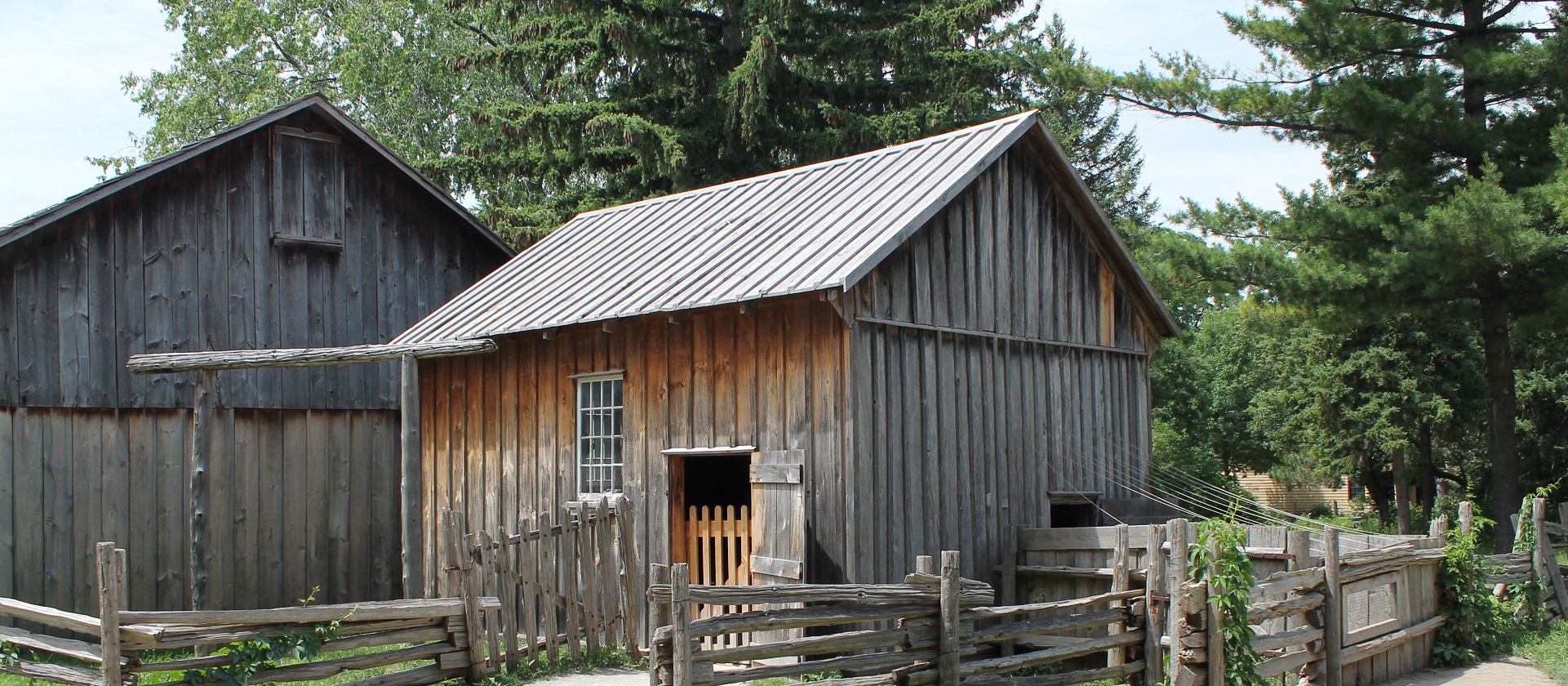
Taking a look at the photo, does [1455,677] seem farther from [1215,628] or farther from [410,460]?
[410,460]

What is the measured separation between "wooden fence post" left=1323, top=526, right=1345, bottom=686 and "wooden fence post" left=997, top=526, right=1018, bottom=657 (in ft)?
9.54

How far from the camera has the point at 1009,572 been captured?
41.3 feet

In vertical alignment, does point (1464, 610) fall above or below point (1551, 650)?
above

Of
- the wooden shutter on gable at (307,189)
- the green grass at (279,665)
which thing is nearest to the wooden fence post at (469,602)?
the green grass at (279,665)

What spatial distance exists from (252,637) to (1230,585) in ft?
23.3

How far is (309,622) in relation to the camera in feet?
30.0

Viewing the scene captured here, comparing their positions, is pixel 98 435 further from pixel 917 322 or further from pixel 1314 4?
pixel 1314 4

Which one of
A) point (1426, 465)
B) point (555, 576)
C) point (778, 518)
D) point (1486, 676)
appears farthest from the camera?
point (1426, 465)

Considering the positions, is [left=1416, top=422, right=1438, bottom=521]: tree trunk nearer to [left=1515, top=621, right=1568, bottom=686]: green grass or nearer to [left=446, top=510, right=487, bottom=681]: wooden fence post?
[left=1515, top=621, right=1568, bottom=686]: green grass

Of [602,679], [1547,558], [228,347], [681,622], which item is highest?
[228,347]

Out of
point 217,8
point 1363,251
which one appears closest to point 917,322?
point 1363,251

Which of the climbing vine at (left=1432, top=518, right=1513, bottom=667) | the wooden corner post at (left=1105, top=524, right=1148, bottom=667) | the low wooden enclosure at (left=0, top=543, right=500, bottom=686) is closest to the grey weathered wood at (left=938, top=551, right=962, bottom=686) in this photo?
the wooden corner post at (left=1105, top=524, right=1148, bottom=667)

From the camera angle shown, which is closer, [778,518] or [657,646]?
[657,646]

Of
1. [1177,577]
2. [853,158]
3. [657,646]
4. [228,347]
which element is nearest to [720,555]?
[657,646]
